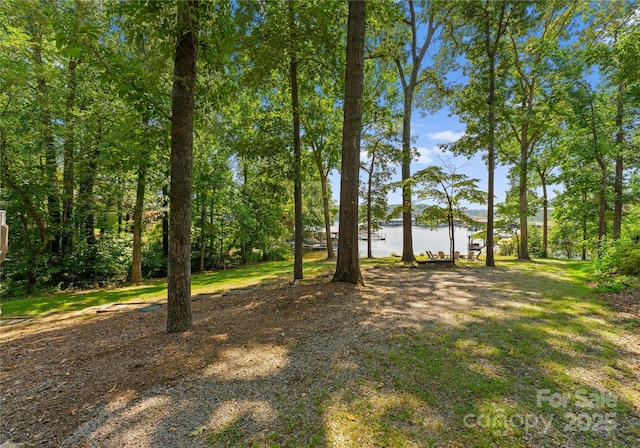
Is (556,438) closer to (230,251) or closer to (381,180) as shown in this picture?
(381,180)

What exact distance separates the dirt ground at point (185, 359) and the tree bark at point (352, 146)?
1.78 feet

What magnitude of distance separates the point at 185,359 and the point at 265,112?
685 centimetres

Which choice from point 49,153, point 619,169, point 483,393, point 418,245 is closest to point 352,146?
point 483,393

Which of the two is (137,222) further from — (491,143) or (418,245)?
(418,245)

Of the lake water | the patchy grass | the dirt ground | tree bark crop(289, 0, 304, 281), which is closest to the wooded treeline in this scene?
tree bark crop(289, 0, 304, 281)

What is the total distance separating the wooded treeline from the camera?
609 cm

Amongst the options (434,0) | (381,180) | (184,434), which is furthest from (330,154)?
(184,434)

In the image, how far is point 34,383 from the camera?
8.60ft

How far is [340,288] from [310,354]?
252 cm

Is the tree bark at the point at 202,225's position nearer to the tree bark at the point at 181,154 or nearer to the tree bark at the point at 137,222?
the tree bark at the point at 137,222

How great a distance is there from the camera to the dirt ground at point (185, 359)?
1.96 meters

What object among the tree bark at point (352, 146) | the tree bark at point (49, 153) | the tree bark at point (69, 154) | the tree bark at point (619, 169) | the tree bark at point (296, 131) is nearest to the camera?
the tree bark at point (352, 146)

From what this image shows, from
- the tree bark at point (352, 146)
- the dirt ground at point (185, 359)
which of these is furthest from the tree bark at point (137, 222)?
the tree bark at point (352, 146)

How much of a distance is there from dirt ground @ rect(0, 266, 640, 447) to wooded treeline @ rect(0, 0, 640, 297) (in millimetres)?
2666
